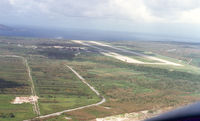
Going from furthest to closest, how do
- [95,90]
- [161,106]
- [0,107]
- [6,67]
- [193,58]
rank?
[193,58] → [6,67] → [95,90] → [161,106] → [0,107]

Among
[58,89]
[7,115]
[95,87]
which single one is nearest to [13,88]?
[58,89]

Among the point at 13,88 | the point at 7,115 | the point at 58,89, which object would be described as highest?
the point at 13,88

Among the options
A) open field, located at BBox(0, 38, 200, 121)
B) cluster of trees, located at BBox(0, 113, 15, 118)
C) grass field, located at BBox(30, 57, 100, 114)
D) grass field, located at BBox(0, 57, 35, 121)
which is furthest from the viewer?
grass field, located at BBox(30, 57, 100, 114)

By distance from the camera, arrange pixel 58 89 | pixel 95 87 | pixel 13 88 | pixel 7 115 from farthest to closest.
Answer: pixel 95 87, pixel 58 89, pixel 13 88, pixel 7 115

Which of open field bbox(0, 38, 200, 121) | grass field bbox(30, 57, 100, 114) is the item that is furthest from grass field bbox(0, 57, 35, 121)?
grass field bbox(30, 57, 100, 114)

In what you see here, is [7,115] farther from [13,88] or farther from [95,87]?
[95,87]

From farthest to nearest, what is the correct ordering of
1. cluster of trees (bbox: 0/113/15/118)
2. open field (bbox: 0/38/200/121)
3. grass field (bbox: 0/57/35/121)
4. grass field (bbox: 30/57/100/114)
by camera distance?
grass field (bbox: 30/57/100/114) → open field (bbox: 0/38/200/121) → grass field (bbox: 0/57/35/121) → cluster of trees (bbox: 0/113/15/118)

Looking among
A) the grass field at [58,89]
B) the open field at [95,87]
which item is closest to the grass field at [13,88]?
the open field at [95,87]

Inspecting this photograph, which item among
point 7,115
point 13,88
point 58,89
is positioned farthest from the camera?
point 58,89

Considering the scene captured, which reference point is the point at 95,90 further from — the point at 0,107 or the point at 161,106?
the point at 0,107

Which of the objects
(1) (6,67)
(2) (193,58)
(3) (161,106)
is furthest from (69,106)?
(2) (193,58)

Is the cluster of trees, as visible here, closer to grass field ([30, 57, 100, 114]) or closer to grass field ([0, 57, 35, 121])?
grass field ([0, 57, 35, 121])
